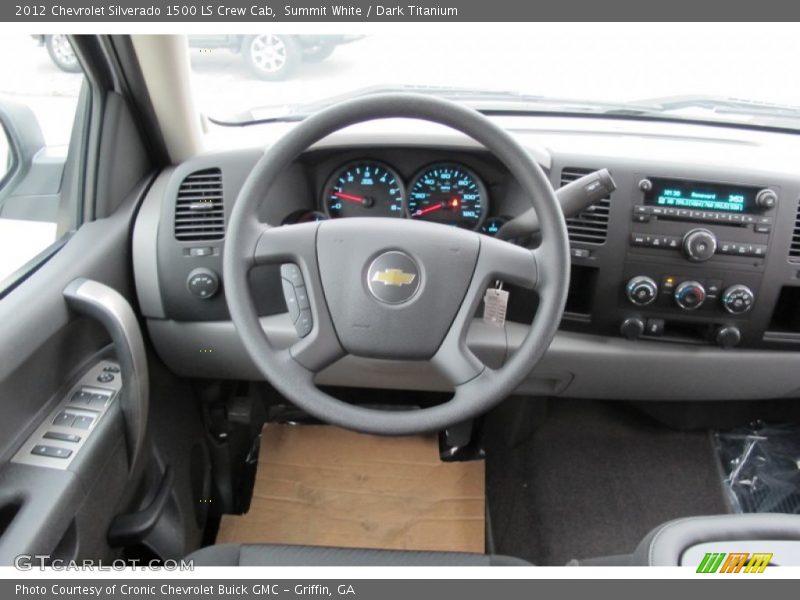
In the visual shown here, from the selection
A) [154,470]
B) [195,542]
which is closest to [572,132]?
[154,470]

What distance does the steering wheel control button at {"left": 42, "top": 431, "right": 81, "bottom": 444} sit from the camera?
128cm

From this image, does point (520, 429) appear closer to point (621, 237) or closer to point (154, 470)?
point (621, 237)

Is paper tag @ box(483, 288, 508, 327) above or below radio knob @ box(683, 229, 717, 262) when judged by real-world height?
below

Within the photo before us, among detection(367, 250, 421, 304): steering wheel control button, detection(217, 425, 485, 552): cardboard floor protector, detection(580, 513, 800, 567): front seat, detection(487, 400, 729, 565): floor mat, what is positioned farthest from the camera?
detection(487, 400, 729, 565): floor mat

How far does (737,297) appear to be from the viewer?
157 centimetres

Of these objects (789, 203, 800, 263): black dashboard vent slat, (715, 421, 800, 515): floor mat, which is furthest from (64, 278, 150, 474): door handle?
(715, 421, 800, 515): floor mat

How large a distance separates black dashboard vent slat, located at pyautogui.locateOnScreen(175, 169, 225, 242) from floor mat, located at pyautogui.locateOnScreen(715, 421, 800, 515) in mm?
1810

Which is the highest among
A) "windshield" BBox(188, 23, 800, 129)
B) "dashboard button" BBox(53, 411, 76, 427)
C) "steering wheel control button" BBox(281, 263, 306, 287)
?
"windshield" BBox(188, 23, 800, 129)

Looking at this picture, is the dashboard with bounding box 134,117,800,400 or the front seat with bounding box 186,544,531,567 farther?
the dashboard with bounding box 134,117,800,400

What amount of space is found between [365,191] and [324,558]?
90cm

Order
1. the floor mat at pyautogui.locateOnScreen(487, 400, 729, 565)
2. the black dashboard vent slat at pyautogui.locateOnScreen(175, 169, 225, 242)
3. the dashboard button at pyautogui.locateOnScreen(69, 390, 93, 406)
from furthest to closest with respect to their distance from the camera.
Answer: the floor mat at pyautogui.locateOnScreen(487, 400, 729, 565) < the black dashboard vent slat at pyautogui.locateOnScreen(175, 169, 225, 242) < the dashboard button at pyautogui.locateOnScreen(69, 390, 93, 406)

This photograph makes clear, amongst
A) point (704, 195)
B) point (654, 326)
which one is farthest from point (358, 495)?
point (704, 195)

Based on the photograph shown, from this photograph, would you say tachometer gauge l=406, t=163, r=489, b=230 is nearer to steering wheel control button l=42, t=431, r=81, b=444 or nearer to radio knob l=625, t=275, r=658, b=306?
radio knob l=625, t=275, r=658, b=306

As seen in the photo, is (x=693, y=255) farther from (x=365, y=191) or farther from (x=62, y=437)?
(x=62, y=437)
